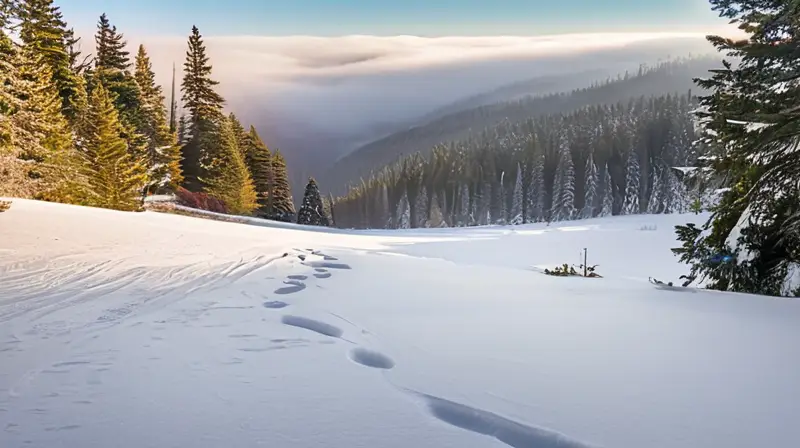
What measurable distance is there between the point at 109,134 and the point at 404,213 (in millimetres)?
60091

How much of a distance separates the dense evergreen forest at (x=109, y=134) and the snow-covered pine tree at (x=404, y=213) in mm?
34905

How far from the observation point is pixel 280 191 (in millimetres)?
47938

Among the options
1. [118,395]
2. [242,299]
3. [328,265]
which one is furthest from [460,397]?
[328,265]

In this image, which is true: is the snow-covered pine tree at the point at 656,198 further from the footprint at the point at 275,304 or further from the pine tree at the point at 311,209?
the footprint at the point at 275,304

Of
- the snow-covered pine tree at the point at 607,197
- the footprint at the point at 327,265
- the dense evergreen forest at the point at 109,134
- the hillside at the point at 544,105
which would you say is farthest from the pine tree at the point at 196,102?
the hillside at the point at 544,105

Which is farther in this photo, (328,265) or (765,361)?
(328,265)

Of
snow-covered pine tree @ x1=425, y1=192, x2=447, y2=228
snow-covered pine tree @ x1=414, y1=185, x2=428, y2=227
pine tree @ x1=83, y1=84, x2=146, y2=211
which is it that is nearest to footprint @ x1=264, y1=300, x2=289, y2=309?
pine tree @ x1=83, y1=84, x2=146, y2=211

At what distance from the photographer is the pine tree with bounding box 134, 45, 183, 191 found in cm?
3519

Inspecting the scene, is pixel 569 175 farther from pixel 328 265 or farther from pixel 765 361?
pixel 765 361

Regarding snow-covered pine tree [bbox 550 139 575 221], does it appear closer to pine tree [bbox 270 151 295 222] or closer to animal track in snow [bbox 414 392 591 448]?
pine tree [bbox 270 151 295 222]

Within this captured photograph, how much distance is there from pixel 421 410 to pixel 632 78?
180553mm

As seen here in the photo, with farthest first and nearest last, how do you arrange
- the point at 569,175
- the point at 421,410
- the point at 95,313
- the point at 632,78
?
the point at 632,78 → the point at 569,175 → the point at 95,313 → the point at 421,410

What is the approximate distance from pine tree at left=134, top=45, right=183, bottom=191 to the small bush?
1.56 meters

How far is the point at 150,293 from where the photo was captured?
223 inches
